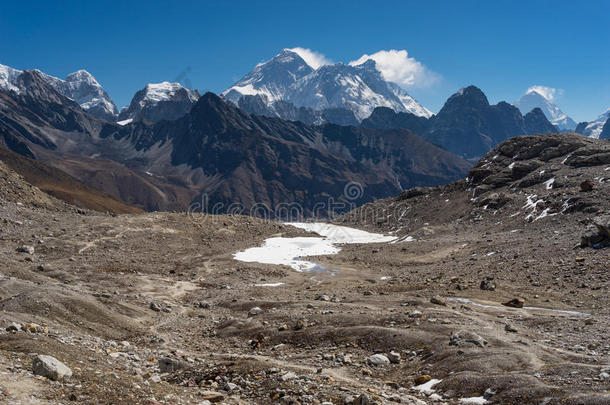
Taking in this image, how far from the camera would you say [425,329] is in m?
19.3

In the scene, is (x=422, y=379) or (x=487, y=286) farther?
(x=487, y=286)

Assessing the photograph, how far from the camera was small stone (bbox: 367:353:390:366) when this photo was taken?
16.7 m

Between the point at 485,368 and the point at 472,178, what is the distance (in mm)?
90907

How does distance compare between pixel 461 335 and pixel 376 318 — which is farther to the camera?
pixel 376 318

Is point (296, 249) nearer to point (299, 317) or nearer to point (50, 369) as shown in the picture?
point (299, 317)

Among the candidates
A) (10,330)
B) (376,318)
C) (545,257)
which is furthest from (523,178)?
(10,330)

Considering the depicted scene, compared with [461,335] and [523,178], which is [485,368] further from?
[523,178]

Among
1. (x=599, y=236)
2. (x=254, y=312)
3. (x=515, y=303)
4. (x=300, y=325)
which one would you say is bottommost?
(x=254, y=312)

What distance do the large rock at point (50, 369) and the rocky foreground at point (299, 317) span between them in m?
0.05

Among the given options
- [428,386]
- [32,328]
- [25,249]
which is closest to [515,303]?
[428,386]

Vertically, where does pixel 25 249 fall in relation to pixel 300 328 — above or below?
above

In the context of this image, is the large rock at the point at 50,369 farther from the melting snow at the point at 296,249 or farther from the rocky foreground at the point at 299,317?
the melting snow at the point at 296,249

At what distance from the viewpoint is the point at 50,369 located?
37.8ft

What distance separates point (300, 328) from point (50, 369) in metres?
12.0
